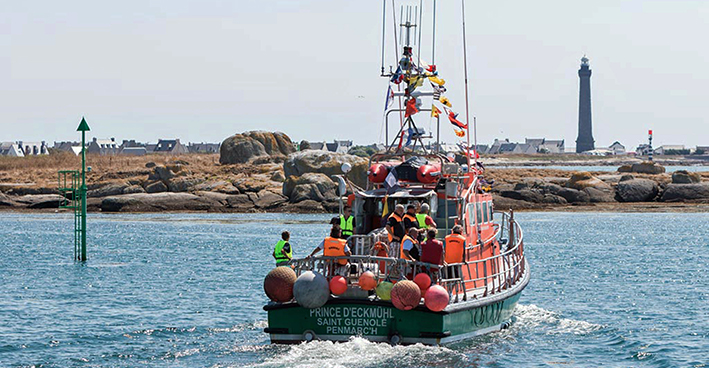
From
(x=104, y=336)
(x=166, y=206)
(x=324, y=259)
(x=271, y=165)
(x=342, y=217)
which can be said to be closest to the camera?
(x=324, y=259)

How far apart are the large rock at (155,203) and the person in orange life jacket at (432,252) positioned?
57.9 m

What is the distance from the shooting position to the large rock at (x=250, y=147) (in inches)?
3932

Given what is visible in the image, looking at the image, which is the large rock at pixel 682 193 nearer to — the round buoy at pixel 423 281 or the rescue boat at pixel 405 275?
the rescue boat at pixel 405 275

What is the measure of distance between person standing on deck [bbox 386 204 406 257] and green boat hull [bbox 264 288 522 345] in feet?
5.23

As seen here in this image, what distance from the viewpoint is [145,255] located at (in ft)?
152

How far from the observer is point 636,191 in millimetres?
79812

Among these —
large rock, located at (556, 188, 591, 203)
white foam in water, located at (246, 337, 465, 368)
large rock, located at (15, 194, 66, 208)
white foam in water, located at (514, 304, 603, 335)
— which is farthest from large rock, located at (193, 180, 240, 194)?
white foam in water, located at (246, 337, 465, 368)

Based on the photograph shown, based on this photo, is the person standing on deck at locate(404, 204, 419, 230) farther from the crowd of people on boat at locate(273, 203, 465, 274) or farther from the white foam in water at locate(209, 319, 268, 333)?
the white foam in water at locate(209, 319, 268, 333)

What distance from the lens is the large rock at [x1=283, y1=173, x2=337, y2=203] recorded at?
73.6 meters

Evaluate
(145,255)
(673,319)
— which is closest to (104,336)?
(673,319)

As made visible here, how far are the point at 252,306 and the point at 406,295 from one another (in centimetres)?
1071

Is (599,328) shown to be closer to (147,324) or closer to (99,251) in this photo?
(147,324)

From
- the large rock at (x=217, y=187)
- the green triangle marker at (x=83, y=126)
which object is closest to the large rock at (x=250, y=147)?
the large rock at (x=217, y=187)

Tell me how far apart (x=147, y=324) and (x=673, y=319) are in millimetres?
14198
